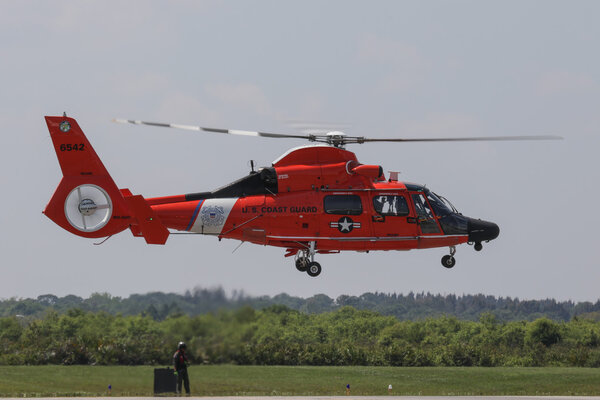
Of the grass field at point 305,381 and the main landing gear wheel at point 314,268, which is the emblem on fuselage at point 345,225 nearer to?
the main landing gear wheel at point 314,268

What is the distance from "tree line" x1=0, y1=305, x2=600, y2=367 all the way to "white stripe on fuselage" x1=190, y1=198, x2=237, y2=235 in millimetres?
3340

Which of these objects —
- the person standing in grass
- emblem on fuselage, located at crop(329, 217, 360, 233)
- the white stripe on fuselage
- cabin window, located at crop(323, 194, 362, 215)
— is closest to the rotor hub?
the white stripe on fuselage

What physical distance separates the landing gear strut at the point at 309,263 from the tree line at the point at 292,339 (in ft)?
6.58

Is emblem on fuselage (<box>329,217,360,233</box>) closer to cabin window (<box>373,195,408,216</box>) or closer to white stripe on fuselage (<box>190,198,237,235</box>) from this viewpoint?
cabin window (<box>373,195,408,216</box>)

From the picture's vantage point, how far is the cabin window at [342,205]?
40.1 meters

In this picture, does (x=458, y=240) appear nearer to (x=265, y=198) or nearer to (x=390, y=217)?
(x=390, y=217)

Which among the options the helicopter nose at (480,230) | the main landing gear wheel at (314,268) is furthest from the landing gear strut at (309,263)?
the helicopter nose at (480,230)

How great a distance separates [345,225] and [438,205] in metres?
4.17

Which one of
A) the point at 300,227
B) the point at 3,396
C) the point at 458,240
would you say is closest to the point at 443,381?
the point at 458,240

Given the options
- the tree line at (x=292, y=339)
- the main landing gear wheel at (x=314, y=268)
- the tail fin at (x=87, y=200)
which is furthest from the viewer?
the main landing gear wheel at (x=314, y=268)

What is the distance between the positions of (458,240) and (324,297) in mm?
30988

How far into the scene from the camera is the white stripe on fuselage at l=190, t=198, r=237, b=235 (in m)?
39.2

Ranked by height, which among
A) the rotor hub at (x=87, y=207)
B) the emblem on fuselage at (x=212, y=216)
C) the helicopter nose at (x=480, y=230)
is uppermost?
the rotor hub at (x=87, y=207)

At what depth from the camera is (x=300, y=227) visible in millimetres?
40031
